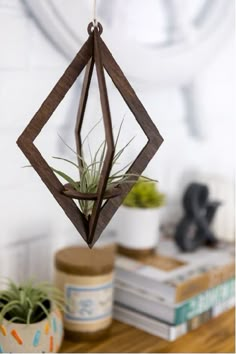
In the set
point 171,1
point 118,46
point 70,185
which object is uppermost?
point 171,1

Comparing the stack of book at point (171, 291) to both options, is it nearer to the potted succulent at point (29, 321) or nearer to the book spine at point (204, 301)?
the book spine at point (204, 301)

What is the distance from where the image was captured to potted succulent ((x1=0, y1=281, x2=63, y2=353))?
84 centimetres

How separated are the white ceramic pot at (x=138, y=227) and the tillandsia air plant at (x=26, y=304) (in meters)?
0.23

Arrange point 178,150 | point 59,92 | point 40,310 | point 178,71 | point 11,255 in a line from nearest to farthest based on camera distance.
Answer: point 59,92 → point 40,310 → point 11,255 → point 178,71 → point 178,150

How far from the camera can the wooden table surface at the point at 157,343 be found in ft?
3.14

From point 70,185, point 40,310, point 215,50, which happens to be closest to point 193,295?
point 40,310

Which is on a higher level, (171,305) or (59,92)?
(59,92)

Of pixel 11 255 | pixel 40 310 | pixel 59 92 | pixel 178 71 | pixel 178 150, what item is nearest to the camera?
pixel 59 92

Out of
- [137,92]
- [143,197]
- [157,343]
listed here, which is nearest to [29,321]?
[157,343]

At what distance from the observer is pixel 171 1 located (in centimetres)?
118

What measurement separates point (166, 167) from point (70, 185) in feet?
1.83

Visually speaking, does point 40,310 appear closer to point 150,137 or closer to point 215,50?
point 150,137

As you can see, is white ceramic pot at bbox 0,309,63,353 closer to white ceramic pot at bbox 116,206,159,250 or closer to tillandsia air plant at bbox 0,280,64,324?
tillandsia air plant at bbox 0,280,64,324

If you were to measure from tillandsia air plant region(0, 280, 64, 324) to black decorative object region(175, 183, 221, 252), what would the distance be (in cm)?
32
